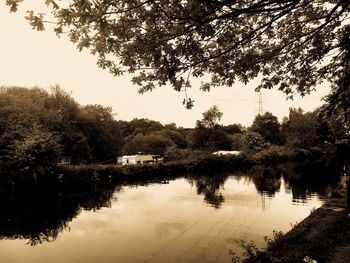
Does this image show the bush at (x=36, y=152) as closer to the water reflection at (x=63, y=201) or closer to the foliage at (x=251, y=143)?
the water reflection at (x=63, y=201)

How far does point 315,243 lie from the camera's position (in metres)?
9.93

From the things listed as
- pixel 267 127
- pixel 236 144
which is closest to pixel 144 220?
pixel 236 144

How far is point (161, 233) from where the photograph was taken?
53.0 ft

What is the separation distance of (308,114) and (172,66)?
97916 millimetres

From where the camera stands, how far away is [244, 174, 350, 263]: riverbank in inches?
344

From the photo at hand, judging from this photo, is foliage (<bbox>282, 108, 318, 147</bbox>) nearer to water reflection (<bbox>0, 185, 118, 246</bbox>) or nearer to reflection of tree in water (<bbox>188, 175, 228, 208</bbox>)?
reflection of tree in water (<bbox>188, 175, 228, 208</bbox>)

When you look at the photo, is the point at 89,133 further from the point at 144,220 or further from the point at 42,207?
the point at 144,220

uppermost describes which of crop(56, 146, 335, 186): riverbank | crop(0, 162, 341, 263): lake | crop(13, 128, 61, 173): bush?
crop(13, 128, 61, 173): bush

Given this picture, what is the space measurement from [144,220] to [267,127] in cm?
8060

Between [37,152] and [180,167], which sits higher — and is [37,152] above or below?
above

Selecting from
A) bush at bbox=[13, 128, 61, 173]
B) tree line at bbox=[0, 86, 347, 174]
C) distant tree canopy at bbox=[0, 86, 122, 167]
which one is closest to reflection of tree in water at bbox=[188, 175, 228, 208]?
tree line at bbox=[0, 86, 347, 174]

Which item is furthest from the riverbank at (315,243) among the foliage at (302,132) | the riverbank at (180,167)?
the foliage at (302,132)

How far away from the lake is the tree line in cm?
432

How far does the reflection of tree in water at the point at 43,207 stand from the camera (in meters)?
17.2
